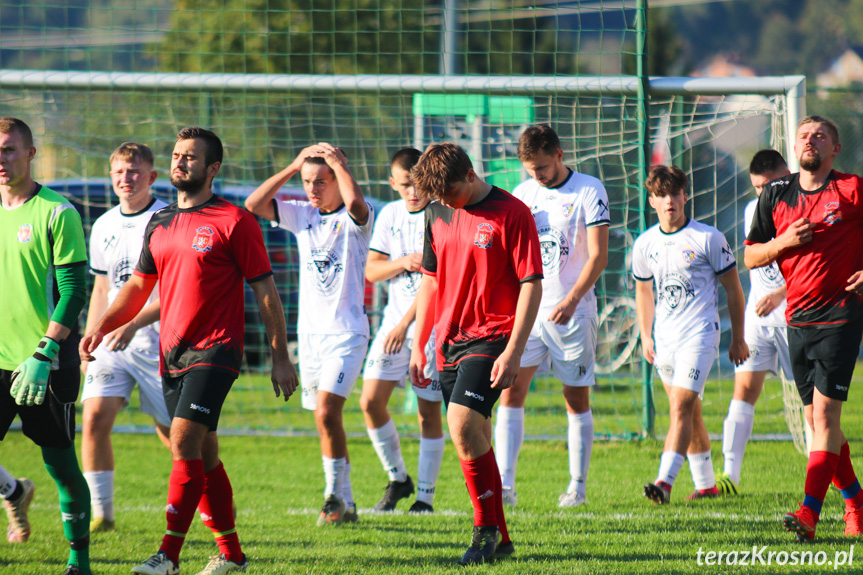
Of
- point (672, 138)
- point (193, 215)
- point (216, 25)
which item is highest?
point (216, 25)

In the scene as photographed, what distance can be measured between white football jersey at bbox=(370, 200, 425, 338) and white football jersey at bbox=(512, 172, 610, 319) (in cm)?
80

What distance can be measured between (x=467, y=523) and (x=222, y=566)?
167cm

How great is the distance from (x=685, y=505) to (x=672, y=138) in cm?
379

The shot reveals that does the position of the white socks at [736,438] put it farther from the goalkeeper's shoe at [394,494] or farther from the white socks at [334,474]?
the white socks at [334,474]

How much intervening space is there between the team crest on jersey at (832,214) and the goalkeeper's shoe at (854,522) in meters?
1.52

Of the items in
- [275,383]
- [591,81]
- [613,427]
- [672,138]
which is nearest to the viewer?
[275,383]

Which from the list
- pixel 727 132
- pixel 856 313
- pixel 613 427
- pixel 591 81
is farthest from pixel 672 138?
pixel 856 313

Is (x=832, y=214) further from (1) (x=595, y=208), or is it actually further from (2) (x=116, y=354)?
(2) (x=116, y=354)

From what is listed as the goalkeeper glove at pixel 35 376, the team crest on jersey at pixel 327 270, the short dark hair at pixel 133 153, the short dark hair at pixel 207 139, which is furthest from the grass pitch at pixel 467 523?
the short dark hair at pixel 133 153

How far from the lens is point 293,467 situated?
7.82 m

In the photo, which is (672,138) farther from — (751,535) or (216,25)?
(216,25)

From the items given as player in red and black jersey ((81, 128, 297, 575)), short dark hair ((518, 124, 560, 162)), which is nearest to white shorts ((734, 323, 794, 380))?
short dark hair ((518, 124, 560, 162))

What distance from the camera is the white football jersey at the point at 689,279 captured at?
231 inches

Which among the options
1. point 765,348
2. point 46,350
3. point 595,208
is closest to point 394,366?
point 595,208
